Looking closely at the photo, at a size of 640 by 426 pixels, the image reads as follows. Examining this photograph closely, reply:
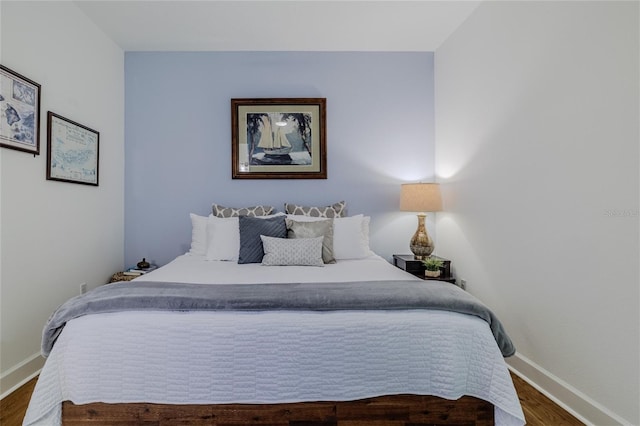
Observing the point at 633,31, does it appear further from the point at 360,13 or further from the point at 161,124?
the point at 161,124

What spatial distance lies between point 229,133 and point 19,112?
61.4 inches

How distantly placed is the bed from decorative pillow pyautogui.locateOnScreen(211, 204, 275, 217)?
155 cm

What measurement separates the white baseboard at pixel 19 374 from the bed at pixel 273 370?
2.90 feet

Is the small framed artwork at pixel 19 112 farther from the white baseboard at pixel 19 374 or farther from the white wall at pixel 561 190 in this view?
the white wall at pixel 561 190

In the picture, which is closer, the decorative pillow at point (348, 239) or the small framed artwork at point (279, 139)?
the decorative pillow at point (348, 239)

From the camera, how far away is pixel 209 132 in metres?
3.14

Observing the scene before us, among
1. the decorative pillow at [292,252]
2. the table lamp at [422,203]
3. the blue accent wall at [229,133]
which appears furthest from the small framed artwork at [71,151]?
the table lamp at [422,203]

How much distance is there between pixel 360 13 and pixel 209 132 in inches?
69.9

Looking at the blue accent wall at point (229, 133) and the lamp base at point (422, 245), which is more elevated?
the blue accent wall at point (229, 133)

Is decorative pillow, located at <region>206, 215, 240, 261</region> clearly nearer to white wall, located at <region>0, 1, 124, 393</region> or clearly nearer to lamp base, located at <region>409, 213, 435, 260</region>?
white wall, located at <region>0, 1, 124, 393</region>

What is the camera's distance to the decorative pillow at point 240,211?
2.85 metres

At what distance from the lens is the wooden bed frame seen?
4.31 ft

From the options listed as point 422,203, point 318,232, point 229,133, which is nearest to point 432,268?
point 422,203

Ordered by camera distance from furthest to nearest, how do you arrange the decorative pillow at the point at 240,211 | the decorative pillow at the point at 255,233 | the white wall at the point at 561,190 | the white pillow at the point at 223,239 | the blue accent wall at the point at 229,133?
the blue accent wall at the point at 229,133 → the decorative pillow at the point at 240,211 → the white pillow at the point at 223,239 → the decorative pillow at the point at 255,233 → the white wall at the point at 561,190
